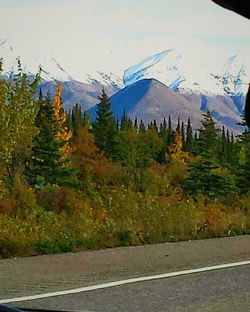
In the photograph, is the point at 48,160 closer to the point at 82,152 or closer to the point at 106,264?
the point at 82,152

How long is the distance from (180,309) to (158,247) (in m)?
3.73

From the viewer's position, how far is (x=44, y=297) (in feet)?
21.8

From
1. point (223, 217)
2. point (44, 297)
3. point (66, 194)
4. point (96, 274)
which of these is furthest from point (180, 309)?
point (66, 194)

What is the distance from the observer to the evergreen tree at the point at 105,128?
201 feet

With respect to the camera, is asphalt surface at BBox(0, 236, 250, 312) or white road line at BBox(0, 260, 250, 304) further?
white road line at BBox(0, 260, 250, 304)

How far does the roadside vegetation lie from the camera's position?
10.6 meters

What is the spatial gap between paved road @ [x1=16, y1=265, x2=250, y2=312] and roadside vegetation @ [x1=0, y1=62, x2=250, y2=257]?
2.46 meters

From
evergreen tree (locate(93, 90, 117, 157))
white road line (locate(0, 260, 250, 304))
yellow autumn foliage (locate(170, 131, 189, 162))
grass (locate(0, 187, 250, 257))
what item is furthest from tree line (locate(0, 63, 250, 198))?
white road line (locate(0, 260, 250, 304))

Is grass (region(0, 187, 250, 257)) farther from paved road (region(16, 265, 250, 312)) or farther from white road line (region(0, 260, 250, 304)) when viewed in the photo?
paved road (region(16, 265, 250, 312))

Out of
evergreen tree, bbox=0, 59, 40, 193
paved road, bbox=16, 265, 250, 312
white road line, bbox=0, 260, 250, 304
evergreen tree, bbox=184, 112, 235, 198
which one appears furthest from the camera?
evergreen tree, bbox=184, 112, 235, 198

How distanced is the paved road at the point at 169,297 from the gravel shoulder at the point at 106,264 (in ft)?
1.58

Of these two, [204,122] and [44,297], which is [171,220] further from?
[204,122]

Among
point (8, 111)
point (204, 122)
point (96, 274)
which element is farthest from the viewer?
point (204, 122)

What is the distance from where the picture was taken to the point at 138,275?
26.1ft
